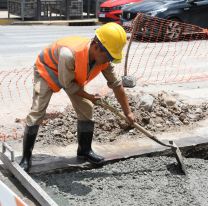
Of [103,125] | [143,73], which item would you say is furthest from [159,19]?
[103,125]

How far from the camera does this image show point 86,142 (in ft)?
17.5

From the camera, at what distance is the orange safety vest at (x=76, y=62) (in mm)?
4539

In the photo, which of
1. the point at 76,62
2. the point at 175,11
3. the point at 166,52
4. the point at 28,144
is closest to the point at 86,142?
the point at 28,144

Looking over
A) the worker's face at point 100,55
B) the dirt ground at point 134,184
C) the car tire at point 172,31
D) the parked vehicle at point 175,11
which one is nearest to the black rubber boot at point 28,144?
the dirt ground at point 134,184

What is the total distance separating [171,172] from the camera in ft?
17.2

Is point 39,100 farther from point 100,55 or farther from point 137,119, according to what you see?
point 137,119

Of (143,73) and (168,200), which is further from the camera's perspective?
(143,73)

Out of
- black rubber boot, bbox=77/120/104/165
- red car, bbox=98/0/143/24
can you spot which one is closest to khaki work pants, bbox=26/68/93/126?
black rubber boot, bbox=77/120/104/165

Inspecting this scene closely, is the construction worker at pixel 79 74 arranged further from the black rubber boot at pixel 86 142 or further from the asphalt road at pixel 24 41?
the asphalt road at pixel 24 41

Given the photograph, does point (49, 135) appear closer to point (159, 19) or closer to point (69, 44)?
point (69, 44)

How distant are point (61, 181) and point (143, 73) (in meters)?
5.60

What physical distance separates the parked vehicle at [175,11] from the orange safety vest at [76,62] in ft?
32.6

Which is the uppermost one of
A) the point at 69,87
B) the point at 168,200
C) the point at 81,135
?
the point at 69,87

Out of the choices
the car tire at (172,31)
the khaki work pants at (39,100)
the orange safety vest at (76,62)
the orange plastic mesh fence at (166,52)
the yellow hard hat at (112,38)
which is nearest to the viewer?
the yellow hard hat at (112,38)
